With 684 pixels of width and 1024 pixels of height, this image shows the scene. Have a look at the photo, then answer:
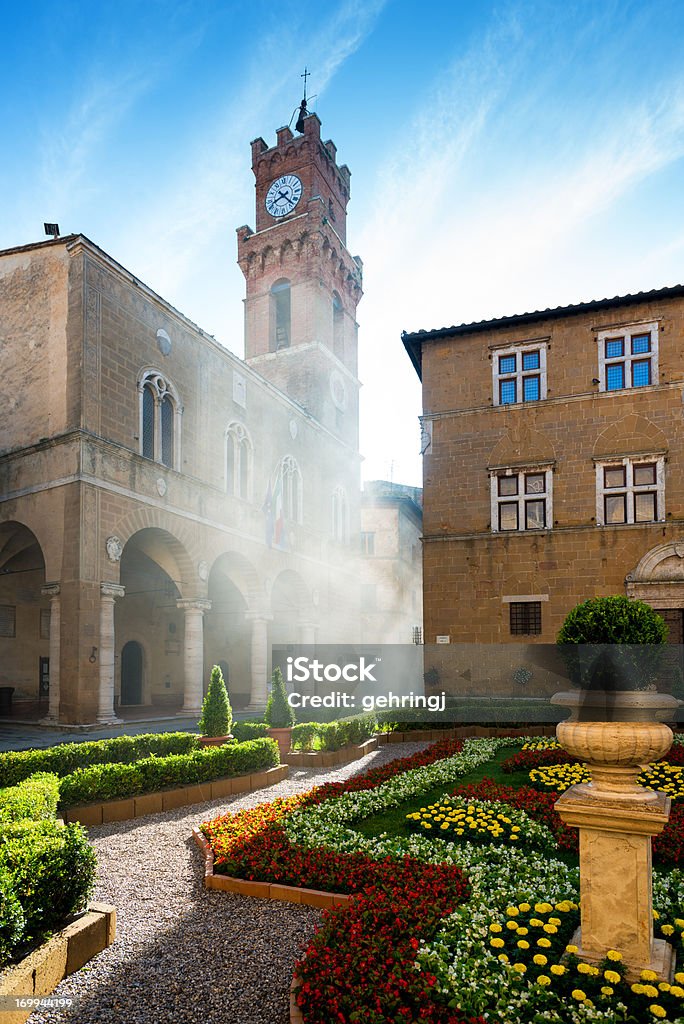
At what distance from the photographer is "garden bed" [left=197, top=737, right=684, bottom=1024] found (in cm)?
407

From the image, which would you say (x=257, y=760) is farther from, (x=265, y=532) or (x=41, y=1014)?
(x=265, y=532)

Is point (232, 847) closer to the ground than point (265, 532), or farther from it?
closer to the ground

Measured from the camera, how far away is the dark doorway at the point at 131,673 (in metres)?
28.2

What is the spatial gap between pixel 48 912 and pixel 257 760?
25.1 feet

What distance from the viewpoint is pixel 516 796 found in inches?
384

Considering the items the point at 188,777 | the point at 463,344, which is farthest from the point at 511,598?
the point at 188,777

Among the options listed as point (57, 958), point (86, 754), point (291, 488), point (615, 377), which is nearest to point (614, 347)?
point (615, 377)

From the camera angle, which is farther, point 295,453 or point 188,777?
point 295,453

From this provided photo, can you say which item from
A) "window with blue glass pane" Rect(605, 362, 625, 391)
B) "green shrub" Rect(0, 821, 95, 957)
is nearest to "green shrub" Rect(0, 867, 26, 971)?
"green shrub" Rect(0, 821, 95, 957)

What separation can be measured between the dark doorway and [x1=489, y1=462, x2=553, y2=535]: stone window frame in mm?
16013

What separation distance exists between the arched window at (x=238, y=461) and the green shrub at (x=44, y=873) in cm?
2144

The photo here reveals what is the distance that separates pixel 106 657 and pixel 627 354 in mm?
18048

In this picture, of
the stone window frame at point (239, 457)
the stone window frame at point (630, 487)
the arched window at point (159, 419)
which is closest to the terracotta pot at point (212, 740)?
the arched window at point (159, 419)

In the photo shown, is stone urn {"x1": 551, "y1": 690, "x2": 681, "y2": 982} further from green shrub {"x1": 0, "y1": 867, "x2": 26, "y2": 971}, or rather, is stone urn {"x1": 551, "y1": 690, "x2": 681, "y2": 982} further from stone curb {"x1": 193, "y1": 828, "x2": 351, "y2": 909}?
green shrub {"x1": 0, "y1": 867, "x2": 26, "y2": 971}
